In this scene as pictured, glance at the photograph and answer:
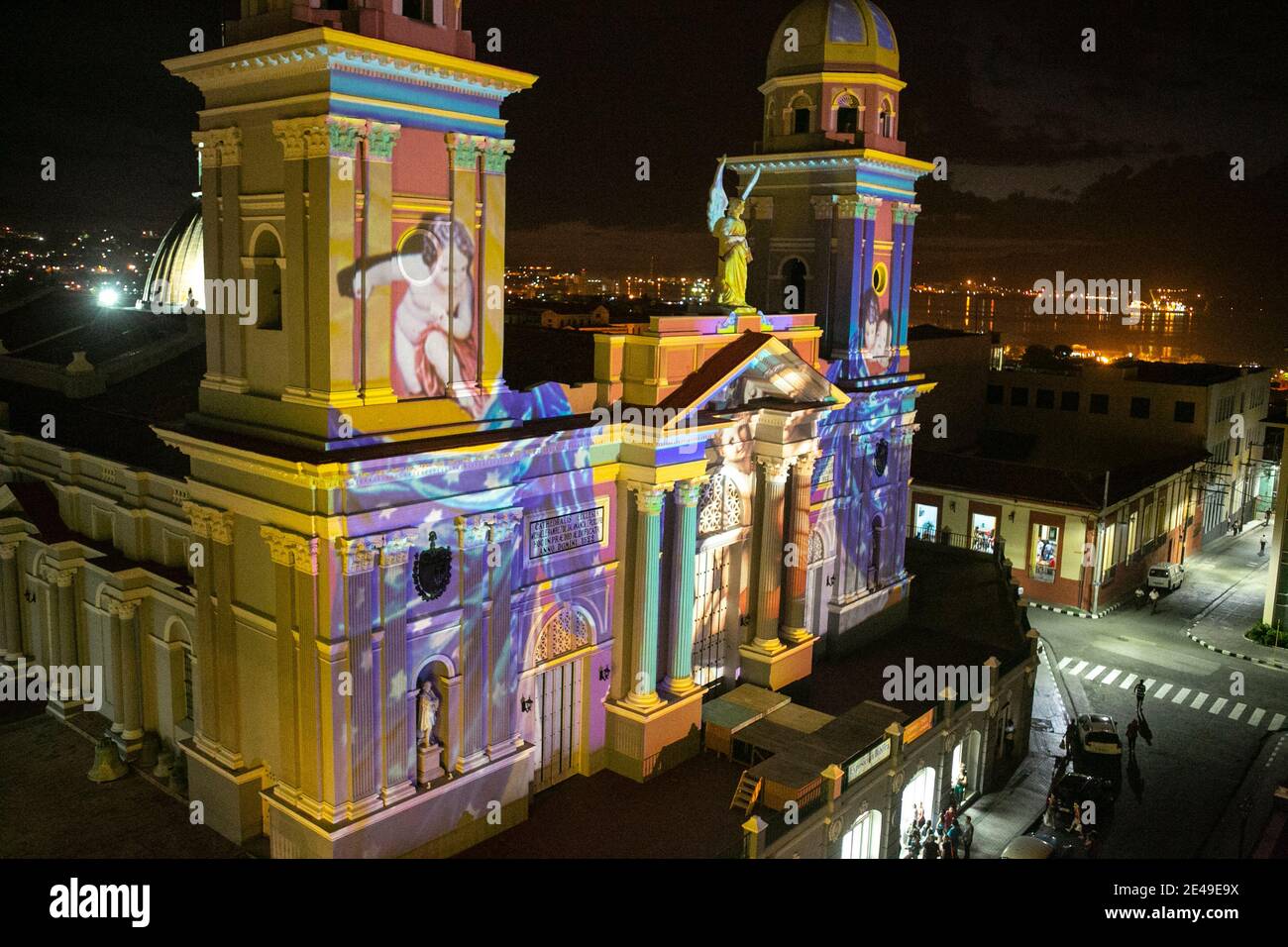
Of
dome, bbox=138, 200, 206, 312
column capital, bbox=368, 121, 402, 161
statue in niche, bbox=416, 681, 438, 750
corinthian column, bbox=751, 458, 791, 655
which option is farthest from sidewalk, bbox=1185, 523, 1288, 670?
dome, bbox=138, 200, 206, 312

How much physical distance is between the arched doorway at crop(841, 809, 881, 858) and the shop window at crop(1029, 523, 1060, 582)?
27143 millimetres

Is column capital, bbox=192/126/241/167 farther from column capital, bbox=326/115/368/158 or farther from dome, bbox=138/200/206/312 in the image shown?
dome, bbox=138/200/206/312

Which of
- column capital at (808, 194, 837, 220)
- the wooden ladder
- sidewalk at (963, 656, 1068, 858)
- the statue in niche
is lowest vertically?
sidewalk at (963, 656, 1068, 858)

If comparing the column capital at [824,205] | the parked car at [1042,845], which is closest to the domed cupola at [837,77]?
the column capital at [824,205]

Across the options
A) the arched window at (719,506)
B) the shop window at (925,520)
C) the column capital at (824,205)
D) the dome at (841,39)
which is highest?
the dome at (841,39)

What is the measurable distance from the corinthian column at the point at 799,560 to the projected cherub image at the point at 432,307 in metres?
12.3

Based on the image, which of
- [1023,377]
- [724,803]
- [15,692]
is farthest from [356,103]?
[1023,377]

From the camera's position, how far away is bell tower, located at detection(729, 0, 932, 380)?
32.5 m

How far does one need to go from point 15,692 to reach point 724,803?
64.1 ft

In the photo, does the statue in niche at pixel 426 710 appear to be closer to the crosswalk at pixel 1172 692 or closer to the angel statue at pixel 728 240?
the angel statue at pixel 728 240

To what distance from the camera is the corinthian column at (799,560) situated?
30.6 m

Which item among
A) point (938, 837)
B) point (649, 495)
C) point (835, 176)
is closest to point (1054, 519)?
point (835, 176)

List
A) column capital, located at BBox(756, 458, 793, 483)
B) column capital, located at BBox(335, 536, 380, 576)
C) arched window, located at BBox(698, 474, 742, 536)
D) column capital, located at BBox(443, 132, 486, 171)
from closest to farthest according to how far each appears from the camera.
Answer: column capital, located at BBox(335, 536, 380, 576) → column capital, located at BBox(443, 132, 486, 171) → arched window, located at BBox(698, 474, 742, 536) → column capital, located at BBox(756, 458, 793, 483)
